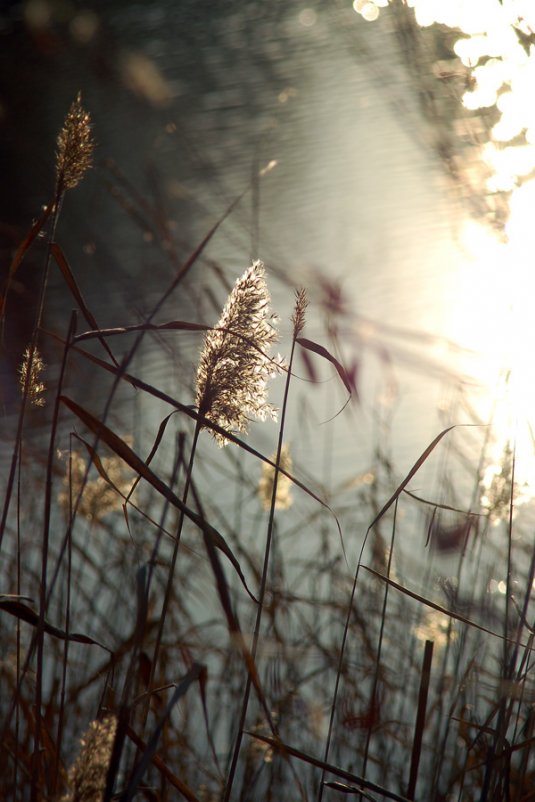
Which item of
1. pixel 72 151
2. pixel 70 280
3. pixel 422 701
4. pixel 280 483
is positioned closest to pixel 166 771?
pixel 422 701

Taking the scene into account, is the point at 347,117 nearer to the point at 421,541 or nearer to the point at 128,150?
the point at 128,150

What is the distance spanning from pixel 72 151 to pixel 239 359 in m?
0.28

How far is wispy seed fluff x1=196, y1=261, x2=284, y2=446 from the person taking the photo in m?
0.89

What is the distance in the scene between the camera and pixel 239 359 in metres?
0.90

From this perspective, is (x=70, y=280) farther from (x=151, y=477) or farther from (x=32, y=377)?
(x=151, y=477)

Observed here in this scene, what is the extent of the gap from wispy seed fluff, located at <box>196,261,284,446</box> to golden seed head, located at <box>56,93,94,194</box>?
210mm

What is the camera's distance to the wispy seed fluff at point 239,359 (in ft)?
2.93

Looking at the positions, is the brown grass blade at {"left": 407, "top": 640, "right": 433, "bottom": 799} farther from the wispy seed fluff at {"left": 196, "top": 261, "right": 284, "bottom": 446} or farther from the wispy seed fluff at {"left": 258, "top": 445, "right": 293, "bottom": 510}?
the wispy seed fluff at {"left": 258, "top": 445, "right": 293, "bottom": 510}

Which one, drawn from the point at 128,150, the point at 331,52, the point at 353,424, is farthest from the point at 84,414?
the point at 331,52

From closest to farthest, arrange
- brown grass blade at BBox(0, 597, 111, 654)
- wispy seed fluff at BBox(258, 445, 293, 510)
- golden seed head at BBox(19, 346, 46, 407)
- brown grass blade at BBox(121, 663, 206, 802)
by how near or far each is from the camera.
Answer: brown grass blade at BBox(121, 663, 206, 802) → brown grass blade at BBox(0, 597, 111, 654) → golden seed head at BBox(19, 346, 46, 407) → wispy seed fluff at BBox(258, 445, 293, 510)

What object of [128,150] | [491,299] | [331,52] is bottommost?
[491,299]

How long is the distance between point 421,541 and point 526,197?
1.09m

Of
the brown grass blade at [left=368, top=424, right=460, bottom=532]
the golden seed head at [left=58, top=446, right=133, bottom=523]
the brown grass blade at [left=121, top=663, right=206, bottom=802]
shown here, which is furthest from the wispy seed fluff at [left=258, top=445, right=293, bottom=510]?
the brown grass blade at [left=121, top=663, right=206, bottom=802]

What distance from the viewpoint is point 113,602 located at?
6.58 ft
